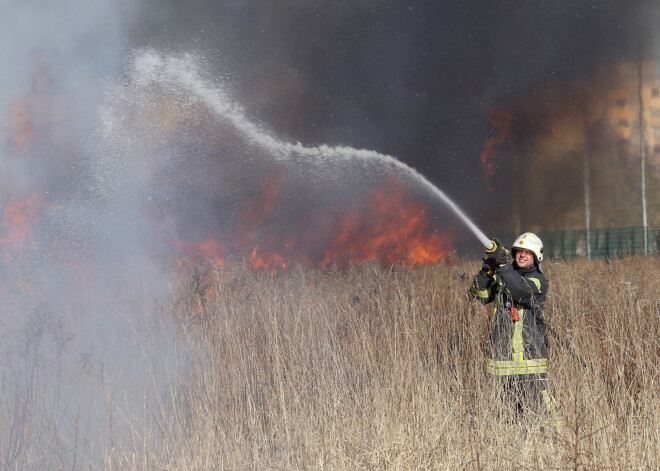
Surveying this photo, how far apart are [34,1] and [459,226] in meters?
14.4

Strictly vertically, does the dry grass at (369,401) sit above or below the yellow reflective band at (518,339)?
below

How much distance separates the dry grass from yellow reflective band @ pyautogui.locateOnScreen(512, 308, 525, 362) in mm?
270

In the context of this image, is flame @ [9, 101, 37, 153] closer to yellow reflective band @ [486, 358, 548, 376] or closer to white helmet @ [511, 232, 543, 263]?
white helmet @ [511, 232, 543, 263]

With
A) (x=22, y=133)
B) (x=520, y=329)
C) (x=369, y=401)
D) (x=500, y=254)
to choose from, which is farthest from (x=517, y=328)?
(x=22, y=133)

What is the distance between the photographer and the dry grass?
148 inches

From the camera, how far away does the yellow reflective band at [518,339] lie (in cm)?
459

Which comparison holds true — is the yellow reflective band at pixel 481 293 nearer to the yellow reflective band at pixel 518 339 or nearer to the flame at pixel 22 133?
the yellow reflective band at pixel 518 339

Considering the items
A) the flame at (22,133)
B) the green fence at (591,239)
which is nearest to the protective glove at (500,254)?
the flame at (22,133)

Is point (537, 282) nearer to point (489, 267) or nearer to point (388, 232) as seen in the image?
point (489, 267)

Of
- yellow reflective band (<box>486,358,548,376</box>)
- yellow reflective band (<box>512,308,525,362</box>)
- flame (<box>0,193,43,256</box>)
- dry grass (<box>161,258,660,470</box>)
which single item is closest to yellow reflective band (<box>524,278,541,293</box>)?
yellow reflective band (<box>512,308,525,362</box>)

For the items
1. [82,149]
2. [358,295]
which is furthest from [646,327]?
[82,149]

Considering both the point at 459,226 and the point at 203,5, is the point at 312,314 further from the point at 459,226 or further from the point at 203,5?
the point at 459,226

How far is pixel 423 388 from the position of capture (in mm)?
4391

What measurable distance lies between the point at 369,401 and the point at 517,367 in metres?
1.03
